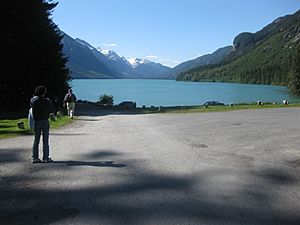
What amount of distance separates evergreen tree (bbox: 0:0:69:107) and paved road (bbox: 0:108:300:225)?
62.9 feet

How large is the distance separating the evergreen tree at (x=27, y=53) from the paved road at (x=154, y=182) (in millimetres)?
19174

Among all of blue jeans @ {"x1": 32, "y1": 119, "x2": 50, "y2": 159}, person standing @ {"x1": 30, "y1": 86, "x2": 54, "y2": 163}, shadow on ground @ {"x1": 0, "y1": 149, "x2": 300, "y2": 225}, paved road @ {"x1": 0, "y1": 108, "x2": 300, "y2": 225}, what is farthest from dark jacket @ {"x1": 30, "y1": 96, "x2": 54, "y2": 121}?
shadow on ground @ {"x1": 0, "y1": 149, "x2": 300, "y2": 225}

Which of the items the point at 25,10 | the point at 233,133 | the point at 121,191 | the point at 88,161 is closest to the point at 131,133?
the point at 233,133

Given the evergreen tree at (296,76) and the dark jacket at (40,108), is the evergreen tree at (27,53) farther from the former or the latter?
the evergreen tree at (296,76)

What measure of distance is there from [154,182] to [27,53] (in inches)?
1086

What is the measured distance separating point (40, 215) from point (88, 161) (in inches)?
170

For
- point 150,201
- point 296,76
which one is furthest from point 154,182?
point 296,76

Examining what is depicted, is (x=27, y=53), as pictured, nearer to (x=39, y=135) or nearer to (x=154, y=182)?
(x=39, y=135)

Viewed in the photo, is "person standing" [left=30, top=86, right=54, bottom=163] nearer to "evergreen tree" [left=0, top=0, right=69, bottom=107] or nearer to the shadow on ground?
the shadow on ground

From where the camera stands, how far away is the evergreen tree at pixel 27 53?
3175cm

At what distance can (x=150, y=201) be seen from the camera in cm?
709

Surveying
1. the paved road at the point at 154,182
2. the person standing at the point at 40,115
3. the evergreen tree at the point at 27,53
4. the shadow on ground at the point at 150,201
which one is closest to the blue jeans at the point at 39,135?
the person standing at the point at 40,115

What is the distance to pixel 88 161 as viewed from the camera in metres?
10.7

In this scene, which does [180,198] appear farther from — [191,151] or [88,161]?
[191,151]
